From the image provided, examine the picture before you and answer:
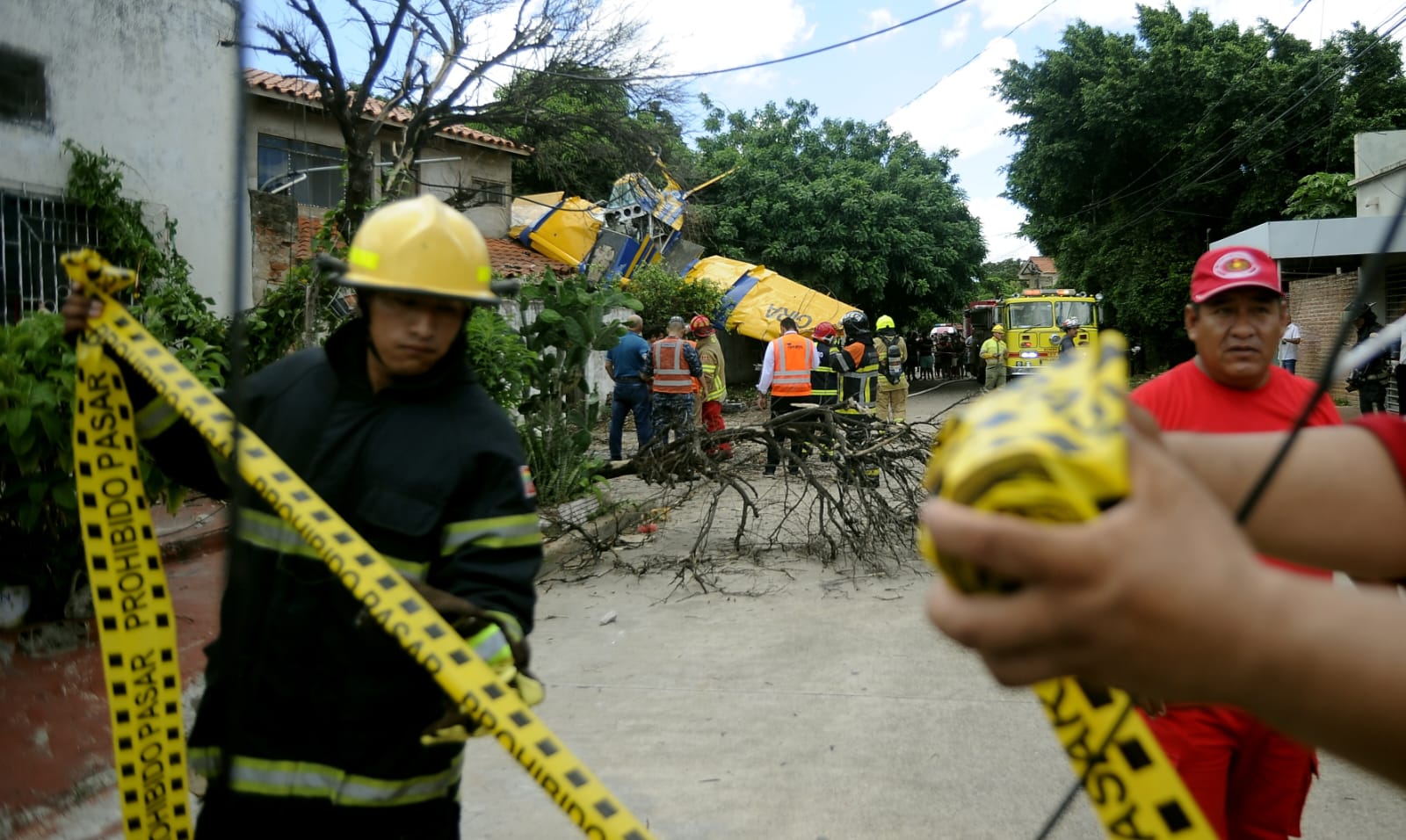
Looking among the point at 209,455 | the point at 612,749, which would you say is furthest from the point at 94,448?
the point at 612,749

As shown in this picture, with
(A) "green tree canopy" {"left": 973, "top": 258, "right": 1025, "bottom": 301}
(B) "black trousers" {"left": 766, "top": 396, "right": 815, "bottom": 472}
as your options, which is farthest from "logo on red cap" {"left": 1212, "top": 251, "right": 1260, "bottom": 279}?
(A) "green tree canopy" {"left": 973, "top": 258, "right": 1025, "bottom": 301}

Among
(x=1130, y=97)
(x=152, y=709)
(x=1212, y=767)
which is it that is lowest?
(x=1212, y=767)

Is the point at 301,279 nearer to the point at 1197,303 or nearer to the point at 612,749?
the point at 612,749

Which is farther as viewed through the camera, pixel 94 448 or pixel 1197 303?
pixel 1197 303

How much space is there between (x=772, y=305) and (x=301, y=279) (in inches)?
649

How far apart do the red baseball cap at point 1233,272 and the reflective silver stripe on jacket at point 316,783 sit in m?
2.39

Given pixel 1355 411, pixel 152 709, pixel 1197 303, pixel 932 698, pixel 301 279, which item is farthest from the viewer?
pixel 1355 411

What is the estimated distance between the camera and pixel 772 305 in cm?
2344

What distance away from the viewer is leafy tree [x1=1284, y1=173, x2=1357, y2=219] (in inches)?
943

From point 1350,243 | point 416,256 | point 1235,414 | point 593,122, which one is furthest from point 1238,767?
point 1350,243

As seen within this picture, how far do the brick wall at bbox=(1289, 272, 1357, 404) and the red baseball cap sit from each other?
19986 mm

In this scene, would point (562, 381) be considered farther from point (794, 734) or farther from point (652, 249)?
point (652, 249)

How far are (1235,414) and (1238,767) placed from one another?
923 mm

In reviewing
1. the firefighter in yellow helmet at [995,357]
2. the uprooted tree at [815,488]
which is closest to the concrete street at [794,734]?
the uprooted tree at [815,488]
